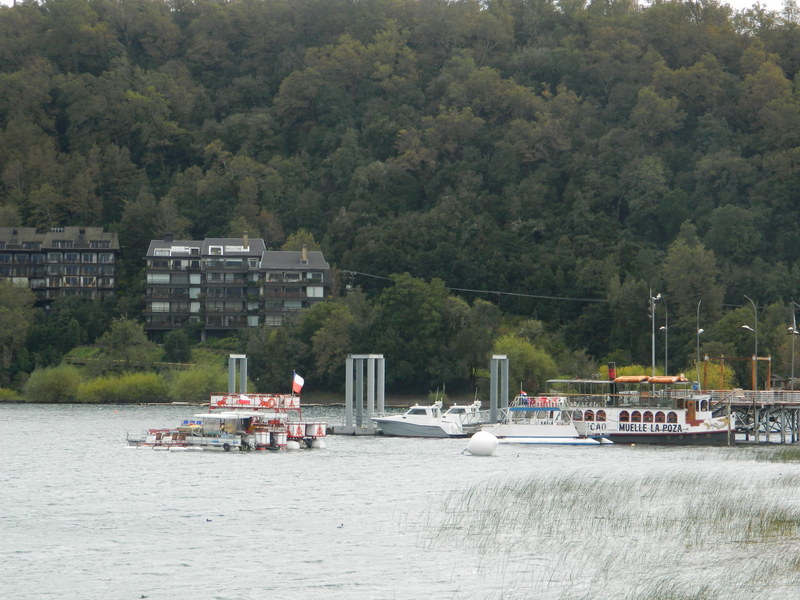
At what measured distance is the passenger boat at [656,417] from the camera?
91688 mm

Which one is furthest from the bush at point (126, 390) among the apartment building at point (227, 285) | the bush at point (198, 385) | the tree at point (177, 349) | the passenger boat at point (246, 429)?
the passenger boat at point (246, 429)

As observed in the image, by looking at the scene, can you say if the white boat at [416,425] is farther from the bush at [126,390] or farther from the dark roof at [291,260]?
the dark roof at [291,260]

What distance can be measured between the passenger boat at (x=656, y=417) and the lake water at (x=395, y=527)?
36.3 ft

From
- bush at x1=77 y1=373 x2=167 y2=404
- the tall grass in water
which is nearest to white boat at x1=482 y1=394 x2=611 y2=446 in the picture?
the tall grass in water

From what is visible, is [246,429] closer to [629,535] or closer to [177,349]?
[629,535]

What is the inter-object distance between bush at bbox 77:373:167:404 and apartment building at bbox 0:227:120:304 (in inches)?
1552

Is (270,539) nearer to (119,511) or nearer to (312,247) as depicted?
(119,511)

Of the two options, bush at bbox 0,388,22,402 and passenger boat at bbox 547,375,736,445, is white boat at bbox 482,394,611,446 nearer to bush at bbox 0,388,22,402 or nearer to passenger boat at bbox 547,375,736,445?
passenger boat at bbox 547,375,736,445

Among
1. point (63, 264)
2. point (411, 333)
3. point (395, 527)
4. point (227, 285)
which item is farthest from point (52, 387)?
point (395, 527)

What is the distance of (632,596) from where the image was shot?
123 feet

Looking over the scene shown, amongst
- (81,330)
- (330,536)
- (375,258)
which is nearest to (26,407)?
(81,330)

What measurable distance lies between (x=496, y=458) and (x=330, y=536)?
3350 cm

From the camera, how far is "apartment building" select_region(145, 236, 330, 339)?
179m

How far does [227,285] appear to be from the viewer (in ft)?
593
